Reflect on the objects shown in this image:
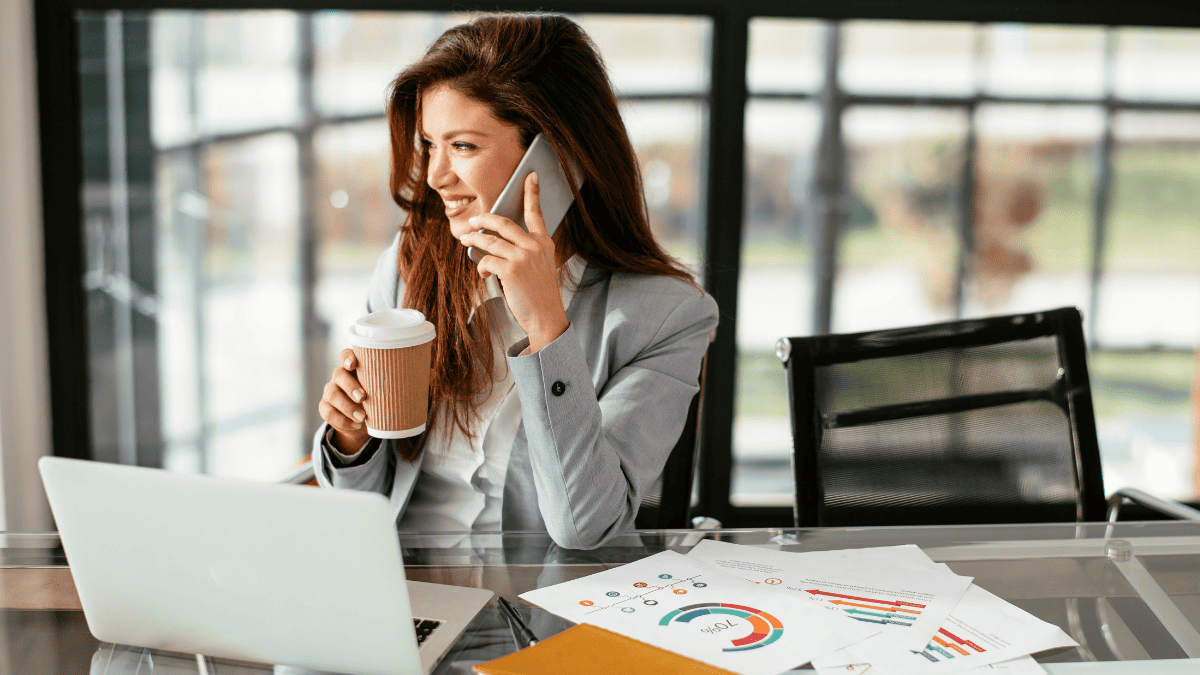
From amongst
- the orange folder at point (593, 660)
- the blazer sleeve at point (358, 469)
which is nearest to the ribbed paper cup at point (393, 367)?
the blazer sleeve at point (358, 469)

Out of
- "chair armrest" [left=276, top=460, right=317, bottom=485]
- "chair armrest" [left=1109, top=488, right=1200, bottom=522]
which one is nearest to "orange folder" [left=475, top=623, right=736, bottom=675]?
"chair armrest" [left=276, top=460, right=317, bottom=485]

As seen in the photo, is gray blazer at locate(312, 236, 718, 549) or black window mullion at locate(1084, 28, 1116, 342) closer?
gray blazer at locate(312, 236, 718, 549)

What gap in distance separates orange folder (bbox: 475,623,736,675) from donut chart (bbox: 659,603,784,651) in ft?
0.17

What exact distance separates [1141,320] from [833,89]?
139 centimetres

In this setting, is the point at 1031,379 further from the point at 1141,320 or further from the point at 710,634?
the point at 1141,320

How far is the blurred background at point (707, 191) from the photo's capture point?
284 cm

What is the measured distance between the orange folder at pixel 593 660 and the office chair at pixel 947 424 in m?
0.65

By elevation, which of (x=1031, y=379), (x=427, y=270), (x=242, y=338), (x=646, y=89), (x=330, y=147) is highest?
(x=646, y=89)

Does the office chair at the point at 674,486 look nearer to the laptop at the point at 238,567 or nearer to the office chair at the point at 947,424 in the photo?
the office chair at the point at 947,424

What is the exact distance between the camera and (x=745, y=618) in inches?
35.1

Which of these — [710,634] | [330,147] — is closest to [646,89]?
[330,147]

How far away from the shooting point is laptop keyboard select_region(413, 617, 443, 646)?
88cm

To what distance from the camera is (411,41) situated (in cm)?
285

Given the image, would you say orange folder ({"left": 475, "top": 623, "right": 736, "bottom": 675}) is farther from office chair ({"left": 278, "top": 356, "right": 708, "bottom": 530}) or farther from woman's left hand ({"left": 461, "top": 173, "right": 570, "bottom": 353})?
office chair ({"left": 278, "top": 356, "right": 708, "bottom": 530})
